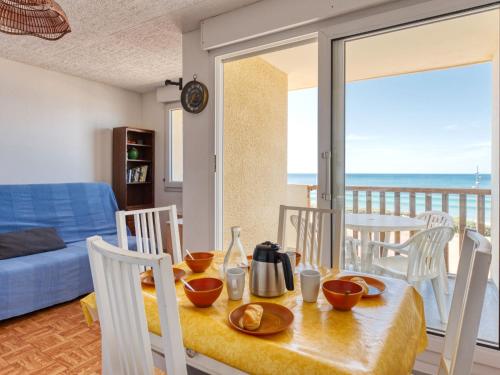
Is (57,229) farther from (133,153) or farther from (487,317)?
(487,317)

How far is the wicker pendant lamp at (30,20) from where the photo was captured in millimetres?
1469

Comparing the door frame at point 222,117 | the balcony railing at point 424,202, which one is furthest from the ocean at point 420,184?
the door frame at point 222,117

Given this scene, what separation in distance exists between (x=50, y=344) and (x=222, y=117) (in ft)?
6.76

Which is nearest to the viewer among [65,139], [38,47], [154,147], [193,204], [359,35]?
[359,35]

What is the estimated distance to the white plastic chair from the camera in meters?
2.08

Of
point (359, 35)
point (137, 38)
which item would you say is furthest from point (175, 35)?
point (359, 35)

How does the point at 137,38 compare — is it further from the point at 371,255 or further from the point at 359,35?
the point at 371,255

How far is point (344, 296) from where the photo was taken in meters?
0.98

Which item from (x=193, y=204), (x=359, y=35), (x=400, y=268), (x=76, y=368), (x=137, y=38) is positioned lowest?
(x=76, y=368)

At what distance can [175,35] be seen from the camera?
275 cm

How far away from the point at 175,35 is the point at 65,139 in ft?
6.62

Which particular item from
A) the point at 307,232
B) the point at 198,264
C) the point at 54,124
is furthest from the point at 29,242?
the point at 307,232

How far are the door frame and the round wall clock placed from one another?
105 millimetres

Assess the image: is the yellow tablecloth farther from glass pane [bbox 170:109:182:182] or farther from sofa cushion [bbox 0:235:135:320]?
glass pane [bbox 170:109:182:182]
